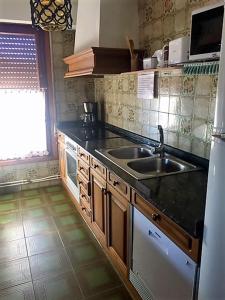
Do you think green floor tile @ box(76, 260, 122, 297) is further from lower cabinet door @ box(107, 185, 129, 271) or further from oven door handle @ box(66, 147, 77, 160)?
oven door handle @ box(66, 147, 77, 160)

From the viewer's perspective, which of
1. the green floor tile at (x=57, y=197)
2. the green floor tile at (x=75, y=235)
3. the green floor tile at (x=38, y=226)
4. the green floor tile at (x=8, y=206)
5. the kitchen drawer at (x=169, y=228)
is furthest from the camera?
the green floor tile at (x=57, y=197)

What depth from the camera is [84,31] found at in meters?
2.59

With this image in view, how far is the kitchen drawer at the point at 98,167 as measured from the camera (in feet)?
6.28

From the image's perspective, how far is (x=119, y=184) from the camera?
1657mm

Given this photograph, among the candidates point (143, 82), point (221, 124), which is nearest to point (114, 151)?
point (143, 82)

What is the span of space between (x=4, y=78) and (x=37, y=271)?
226cm

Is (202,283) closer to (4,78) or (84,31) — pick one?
(84,31)

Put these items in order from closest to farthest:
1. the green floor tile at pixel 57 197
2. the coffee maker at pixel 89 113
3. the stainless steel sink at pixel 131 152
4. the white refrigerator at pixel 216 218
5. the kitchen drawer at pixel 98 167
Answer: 1. the white refrigerator at pixel 216 218
2. the kitchen drawer at pixel 98 167
3. the stainless steel sink at pixel 131 152
4. the green floor tile at pixel 57 197
5. the coffee maker at pixel 89 113

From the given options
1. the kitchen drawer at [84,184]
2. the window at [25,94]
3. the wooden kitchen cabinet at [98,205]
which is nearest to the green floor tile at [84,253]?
the wooden kitchen cabinet at [98,205]

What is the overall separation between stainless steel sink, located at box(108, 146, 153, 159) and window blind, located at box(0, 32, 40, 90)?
67.8 inches

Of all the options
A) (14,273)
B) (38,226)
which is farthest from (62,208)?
(14,273)

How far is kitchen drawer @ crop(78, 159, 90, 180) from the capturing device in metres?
2.30

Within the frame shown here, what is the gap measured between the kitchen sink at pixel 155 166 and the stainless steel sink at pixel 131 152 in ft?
0.68

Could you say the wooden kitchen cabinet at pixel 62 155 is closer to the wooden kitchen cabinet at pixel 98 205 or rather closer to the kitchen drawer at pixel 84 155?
the kitchen drawer at pixel 84 155
